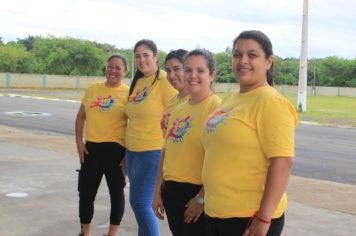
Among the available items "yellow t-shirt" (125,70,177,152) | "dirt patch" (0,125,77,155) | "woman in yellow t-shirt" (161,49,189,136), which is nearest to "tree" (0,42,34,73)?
"dirt patch" (0,125,77,155)

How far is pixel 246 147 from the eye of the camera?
Result: 98.2 inches

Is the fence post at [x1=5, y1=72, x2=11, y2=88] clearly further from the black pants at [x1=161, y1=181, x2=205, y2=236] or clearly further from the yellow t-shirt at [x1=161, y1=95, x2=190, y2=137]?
the black pants at [x1=161, y1=181, x2=205, y2=236]

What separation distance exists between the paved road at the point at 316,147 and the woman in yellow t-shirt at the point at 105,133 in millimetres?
5295

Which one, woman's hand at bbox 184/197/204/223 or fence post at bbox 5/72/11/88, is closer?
woman's hand at bbox 184/197/204/223

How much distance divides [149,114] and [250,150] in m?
1.81

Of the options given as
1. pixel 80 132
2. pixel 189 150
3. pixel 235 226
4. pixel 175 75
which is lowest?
pixel 235 226

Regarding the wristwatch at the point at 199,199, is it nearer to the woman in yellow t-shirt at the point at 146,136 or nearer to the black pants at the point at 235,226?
the black pants at the point at 235,226

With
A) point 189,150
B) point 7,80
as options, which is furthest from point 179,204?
point 7,80

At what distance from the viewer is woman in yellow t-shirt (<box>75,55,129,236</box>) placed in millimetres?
4656

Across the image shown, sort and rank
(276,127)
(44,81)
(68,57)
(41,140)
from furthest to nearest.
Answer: (68,57)
(44,81)
(41,140)
(276,127)

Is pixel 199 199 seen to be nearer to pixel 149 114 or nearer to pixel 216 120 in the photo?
pixel 216 120

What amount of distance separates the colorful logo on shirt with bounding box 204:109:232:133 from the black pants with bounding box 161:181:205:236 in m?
0.62

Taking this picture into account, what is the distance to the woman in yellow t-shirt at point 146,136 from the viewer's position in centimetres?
419

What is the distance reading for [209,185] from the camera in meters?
2.69
